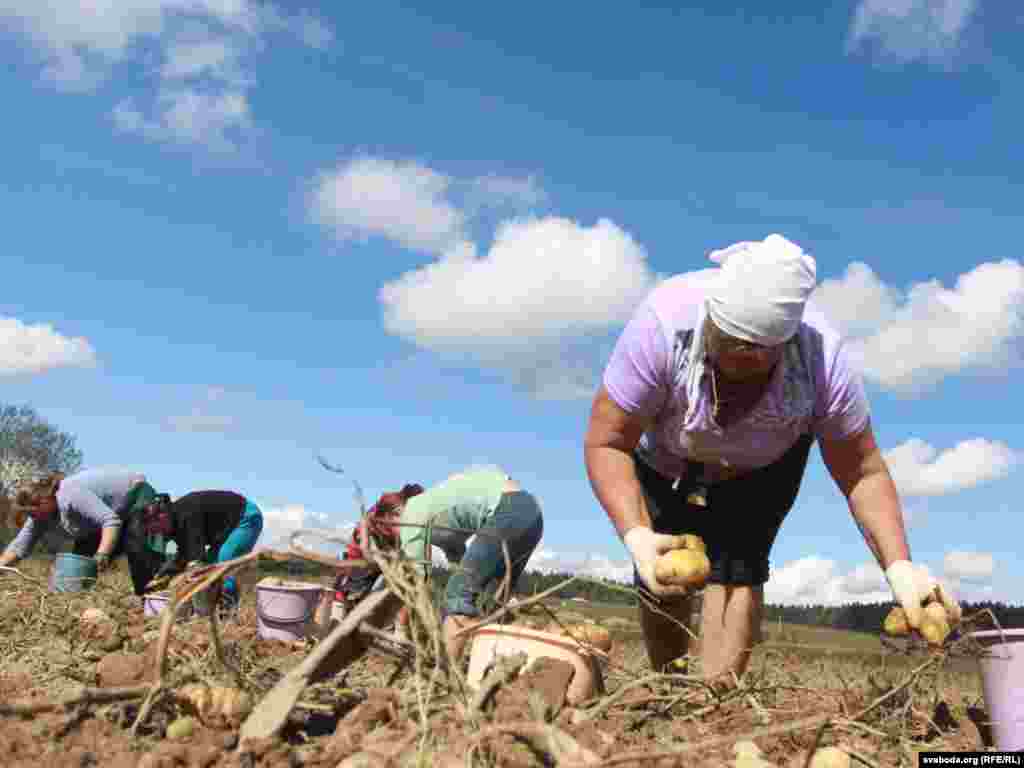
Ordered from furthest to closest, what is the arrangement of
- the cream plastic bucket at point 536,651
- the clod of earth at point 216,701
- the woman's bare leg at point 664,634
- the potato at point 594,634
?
the woman's bare leg at point 664,634 < the potato at point 594,634 < the cream plastic bucket at point 536,651 < the clod of earth at point 216,701

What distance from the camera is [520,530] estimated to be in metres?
4.48

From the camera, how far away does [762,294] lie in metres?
2.68

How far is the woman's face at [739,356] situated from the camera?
277 centimetres

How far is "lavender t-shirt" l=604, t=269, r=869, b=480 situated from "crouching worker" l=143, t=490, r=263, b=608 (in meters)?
4.26

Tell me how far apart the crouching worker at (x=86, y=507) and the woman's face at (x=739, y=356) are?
5376 mm

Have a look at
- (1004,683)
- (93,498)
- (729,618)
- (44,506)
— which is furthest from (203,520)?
(1004,683)

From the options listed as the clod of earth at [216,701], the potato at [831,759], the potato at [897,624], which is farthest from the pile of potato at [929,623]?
the clod of earth at [216,701]

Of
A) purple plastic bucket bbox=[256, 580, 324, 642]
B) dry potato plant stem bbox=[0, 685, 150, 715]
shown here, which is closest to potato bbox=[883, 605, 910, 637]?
dry potato plant stem bbox=[0, 685, 150, 715]

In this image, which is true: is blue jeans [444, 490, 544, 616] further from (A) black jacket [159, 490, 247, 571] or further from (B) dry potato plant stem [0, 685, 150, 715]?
(A) black jacket [159, 490, 247, 571]

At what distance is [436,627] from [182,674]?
0.60 meters

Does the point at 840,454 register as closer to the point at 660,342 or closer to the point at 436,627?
the point at 660,342

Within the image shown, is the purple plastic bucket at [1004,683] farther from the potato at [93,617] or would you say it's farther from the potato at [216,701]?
the potato at [93,617]

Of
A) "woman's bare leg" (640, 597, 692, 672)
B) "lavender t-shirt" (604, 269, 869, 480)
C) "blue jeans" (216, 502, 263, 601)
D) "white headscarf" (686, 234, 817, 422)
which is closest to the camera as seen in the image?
"white headscarf" (686, 234, 817, 422)

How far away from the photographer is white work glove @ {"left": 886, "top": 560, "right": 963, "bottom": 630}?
279cm
